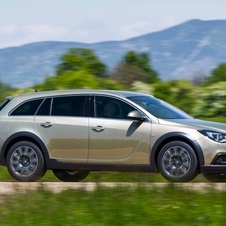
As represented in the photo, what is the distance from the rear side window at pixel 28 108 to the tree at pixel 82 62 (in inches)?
2171

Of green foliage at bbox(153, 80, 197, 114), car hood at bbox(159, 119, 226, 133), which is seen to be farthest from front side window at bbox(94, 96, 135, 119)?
green foliage at bbox(153, 80, 197, 114)

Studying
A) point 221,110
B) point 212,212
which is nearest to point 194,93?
point 221,110

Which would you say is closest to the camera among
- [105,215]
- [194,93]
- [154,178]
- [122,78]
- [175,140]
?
[105,215]

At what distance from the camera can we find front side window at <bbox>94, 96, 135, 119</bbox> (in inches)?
505

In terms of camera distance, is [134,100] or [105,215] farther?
[134,100]

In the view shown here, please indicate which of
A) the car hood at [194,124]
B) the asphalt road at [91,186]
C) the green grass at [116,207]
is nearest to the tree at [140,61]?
the car hood at [194,124]

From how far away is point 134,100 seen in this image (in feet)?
42.6

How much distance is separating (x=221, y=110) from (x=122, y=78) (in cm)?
3589

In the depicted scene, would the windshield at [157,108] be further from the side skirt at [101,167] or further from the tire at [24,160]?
the tire at [24,160]

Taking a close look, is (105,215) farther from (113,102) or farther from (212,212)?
(113,102)

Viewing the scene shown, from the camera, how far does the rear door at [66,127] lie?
1286 cm

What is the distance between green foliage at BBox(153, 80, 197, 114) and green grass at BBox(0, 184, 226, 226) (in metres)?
28.9

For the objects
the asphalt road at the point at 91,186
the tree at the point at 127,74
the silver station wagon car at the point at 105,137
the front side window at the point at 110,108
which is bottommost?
the asphalt road at the point at 91,186

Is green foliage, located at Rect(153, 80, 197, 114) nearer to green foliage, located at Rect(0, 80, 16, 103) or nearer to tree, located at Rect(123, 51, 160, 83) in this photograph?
green foliage, located at Rect(0, 80, 16, 103)
